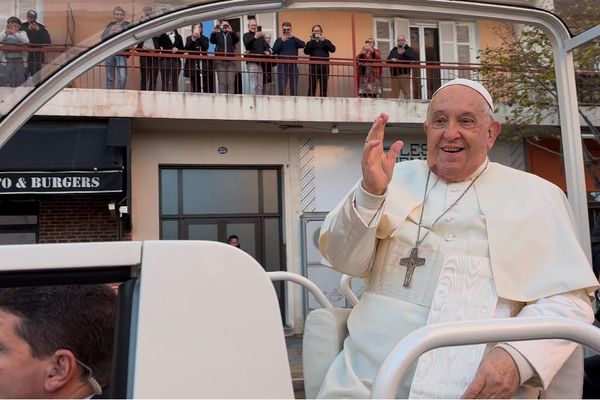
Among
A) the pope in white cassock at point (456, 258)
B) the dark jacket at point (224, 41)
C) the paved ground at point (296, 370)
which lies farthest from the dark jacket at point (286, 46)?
the pope in white cassock at point (456, 258)

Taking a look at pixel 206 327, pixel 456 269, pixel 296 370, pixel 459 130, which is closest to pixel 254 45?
pixel 296 370

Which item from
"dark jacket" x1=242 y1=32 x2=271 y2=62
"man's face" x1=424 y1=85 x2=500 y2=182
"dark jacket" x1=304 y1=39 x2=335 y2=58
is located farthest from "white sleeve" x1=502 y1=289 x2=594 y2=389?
"dark jacket" x1=304 y1=39 x2=335 y2=58

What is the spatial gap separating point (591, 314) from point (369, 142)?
40.2 inches

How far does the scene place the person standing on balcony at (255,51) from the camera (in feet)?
46.1

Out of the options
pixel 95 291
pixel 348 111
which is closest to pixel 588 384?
pixel 95 291

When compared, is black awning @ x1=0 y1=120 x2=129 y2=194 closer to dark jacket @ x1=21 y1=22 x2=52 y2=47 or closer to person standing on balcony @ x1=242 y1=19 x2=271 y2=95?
person standing on balcony @ x1=242 y1=19 x2=271 y2=95

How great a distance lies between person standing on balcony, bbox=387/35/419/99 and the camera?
48.7 ft

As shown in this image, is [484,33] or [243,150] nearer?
[243,150]

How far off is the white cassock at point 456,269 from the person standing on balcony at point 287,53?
472 inches

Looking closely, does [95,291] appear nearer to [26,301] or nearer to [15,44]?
[26,301]

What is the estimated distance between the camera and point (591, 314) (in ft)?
7.52

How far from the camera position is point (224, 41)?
46.2ft

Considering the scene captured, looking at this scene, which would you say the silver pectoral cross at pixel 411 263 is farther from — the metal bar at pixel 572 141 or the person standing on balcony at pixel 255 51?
the person standing on balcony at pixel 255 51

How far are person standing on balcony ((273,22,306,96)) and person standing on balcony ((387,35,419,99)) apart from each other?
2.24 meters
